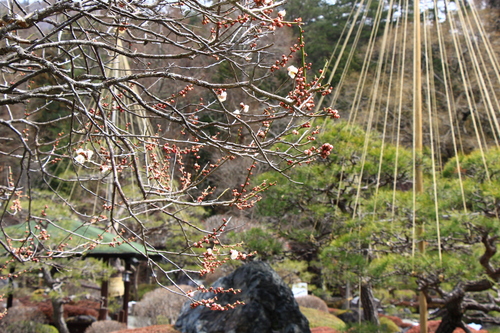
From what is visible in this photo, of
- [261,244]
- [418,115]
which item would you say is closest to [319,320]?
[261,244]

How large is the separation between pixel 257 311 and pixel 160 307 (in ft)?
13.5

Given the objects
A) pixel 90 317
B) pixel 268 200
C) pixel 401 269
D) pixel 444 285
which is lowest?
pixel 90 317

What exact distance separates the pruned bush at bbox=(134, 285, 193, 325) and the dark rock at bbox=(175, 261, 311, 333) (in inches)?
127

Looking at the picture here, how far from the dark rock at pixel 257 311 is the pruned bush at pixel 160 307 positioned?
3236 millimetres

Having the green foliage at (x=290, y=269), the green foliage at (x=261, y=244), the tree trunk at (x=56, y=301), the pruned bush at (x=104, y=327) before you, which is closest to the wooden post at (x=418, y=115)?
the green foliage at (x=261, y=244)

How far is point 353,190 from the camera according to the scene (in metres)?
5.68

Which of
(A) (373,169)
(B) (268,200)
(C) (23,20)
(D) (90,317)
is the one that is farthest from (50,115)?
(C) (23,20)

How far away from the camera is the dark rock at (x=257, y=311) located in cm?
419

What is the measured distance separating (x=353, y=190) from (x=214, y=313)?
7.62ft

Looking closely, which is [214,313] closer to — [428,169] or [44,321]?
[428,169]

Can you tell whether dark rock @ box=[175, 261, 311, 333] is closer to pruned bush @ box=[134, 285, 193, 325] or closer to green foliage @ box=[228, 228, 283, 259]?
green foliage @ box=[228, 228, 283, 259]

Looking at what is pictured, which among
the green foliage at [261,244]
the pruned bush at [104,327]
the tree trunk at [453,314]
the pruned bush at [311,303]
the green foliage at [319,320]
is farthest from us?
the pruned bush at [311,303]

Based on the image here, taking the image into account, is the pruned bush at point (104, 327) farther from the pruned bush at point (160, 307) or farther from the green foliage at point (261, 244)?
the green foliage at point (261, 244)

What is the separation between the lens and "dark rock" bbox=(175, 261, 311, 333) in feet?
13.7
